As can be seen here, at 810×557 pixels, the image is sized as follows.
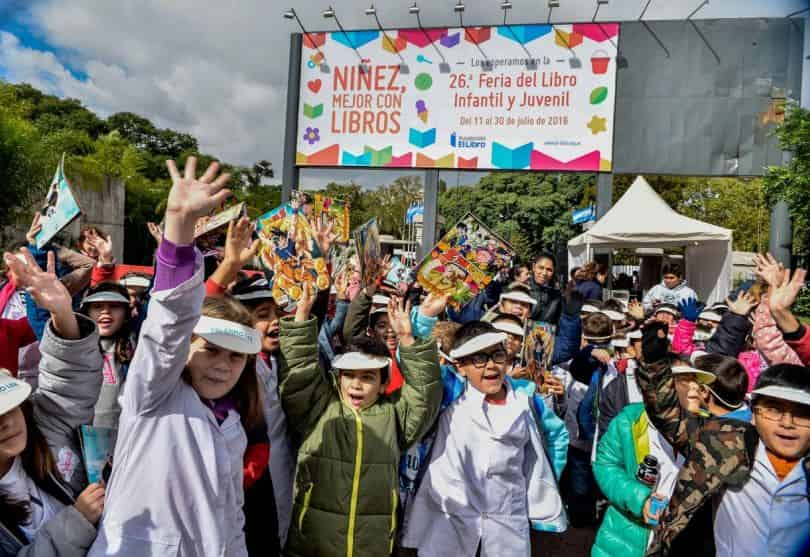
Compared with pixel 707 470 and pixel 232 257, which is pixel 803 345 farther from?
pixel 232 257

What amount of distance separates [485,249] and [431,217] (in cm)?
1099

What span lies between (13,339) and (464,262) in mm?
2622

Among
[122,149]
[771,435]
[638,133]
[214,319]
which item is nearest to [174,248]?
[214,319]

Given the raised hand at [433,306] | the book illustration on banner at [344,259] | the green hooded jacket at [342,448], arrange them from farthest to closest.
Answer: the book illustration on banner at [344,259] < the raised hand at [433,306] < the green hooded jacket at [342,448]

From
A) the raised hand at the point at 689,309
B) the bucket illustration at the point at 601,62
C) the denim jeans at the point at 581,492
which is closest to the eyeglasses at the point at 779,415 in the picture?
the denim jeans at the point at 581,492

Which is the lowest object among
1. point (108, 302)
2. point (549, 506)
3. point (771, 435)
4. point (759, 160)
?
point (549, 506)

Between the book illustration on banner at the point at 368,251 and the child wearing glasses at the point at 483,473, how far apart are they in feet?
3.10

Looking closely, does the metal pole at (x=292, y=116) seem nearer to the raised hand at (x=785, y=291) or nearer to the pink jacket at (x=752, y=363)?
the pink jacket at (x=752, y=363)

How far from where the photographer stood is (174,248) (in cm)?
166

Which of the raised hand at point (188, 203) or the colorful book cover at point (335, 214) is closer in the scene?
the raised hand at point (188, 203)

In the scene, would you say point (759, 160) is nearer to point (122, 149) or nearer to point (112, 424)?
point (112, 424)

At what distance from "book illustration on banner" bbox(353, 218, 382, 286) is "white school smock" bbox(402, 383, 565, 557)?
111cm

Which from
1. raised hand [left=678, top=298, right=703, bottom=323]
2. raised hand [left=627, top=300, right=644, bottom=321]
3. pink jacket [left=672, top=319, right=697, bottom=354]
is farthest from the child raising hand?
raised hand [left=678, top=298, right=703, bottom=323]

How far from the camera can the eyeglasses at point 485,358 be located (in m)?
2.99
